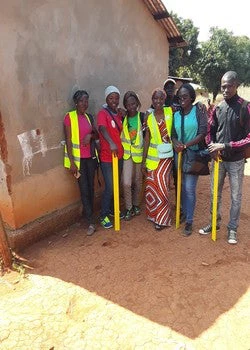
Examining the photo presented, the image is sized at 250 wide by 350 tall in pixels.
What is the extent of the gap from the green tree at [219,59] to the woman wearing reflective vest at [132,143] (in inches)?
1020

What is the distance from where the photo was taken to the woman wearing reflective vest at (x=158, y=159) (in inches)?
180

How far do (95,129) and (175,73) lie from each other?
21.8 meters

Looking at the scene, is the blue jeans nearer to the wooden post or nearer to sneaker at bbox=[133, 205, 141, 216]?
sneaker at bbox=[133, 205, 141, 216]

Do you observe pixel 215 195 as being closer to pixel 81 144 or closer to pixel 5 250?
pixel 81 144

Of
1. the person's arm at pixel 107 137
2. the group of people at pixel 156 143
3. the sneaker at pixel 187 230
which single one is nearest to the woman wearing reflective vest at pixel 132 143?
the group of people at pixel 156 143

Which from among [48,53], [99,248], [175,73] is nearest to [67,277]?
[99,248]

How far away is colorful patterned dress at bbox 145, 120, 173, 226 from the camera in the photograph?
15.7 feet

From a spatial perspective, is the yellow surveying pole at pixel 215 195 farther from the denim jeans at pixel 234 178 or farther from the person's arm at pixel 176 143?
the person's arm at pixel 176 143

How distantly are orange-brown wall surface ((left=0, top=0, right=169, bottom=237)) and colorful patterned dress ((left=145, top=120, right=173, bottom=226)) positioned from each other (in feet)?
3.91

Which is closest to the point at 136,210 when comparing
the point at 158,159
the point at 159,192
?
the point at 159,192

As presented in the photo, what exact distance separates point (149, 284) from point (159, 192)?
154 cm

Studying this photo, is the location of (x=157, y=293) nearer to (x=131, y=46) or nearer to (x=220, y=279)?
(x=220, y=279)

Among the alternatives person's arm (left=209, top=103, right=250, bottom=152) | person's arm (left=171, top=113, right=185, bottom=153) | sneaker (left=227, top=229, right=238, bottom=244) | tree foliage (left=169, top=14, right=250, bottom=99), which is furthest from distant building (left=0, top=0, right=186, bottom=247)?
tree foliage (left=169, top=14, right=250, bottom=99)

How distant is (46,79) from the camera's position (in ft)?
14.4
